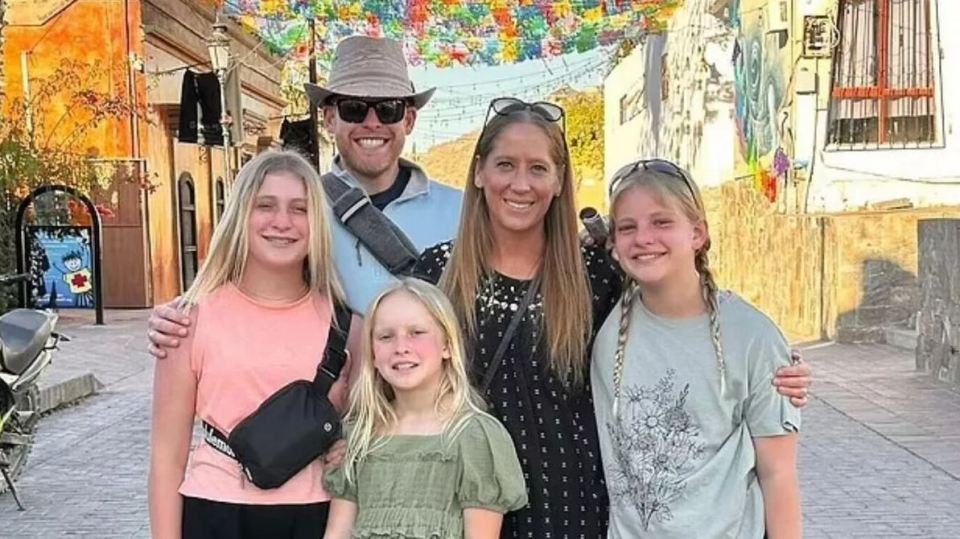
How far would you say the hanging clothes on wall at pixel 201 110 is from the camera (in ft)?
52.4

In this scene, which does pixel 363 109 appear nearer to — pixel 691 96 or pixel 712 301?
pixel 712 301

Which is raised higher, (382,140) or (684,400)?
(382,140)

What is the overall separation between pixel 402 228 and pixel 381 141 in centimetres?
30

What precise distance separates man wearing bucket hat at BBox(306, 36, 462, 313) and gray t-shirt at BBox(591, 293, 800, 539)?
95 cm

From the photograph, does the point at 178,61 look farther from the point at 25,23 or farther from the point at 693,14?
the point at 693,14

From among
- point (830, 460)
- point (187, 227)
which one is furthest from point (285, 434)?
point (187, 227)

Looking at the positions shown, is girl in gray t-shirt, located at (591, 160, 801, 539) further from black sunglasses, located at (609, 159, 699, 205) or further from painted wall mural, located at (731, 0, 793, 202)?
painted wall mural, located at (731, 0, 793, 202)

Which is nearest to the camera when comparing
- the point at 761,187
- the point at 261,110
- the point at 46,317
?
the point at 46,317

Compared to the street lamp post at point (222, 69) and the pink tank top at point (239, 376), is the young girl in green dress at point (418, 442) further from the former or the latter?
the street lamp post at point (222, 69)

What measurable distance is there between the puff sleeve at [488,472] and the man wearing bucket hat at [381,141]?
0.84m

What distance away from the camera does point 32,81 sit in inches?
707

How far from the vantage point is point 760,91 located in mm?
16188

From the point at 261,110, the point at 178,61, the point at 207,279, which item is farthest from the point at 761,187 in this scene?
the point at 261,110

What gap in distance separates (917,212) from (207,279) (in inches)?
481
